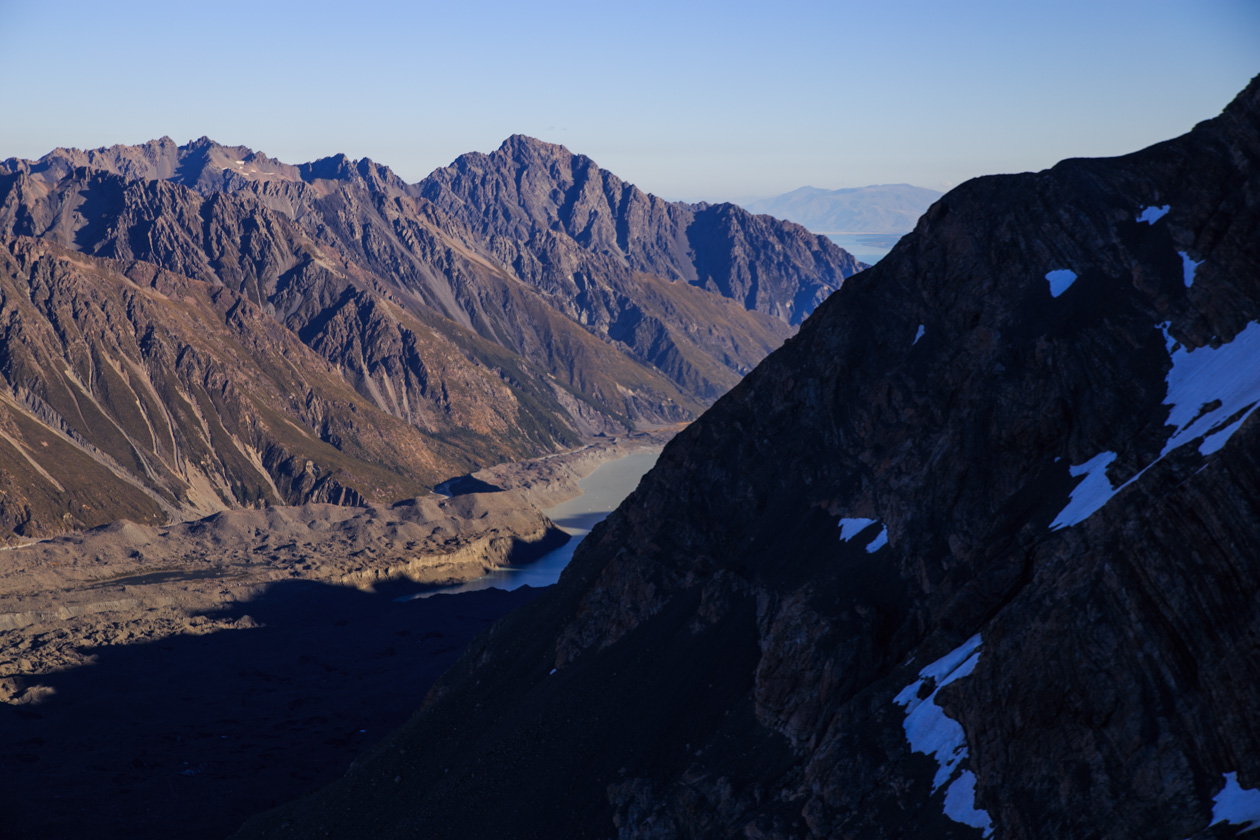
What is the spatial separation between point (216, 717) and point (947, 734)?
10954 centimetres

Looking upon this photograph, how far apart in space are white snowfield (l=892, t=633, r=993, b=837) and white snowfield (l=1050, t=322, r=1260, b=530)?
876 cm

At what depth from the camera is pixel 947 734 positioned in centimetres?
5088

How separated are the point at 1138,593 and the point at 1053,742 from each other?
6959mm

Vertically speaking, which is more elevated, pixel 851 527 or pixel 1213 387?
pixel 1213 387

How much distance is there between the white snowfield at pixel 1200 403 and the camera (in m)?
50.9

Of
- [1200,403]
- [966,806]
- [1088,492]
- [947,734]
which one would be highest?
[1200,403]

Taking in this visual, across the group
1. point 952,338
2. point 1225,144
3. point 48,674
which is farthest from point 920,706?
point 48,674

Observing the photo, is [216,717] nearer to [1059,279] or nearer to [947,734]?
[947,734]

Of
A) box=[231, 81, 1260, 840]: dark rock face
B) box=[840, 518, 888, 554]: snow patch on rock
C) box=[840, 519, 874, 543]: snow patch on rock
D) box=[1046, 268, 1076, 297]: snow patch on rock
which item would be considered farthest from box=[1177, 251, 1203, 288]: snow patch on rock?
box=[840, 519, 874, 543]: snow patch on rock

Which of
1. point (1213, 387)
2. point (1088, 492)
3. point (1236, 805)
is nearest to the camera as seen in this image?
point (1236, 805)

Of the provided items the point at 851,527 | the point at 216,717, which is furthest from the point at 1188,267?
the point at 216,717

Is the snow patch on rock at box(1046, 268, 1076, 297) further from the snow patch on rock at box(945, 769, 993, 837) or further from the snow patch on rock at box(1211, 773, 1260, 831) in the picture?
the snow patch on rock at box(1211, 773, 1260, 831)

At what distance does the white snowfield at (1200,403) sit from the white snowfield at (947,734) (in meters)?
8.76

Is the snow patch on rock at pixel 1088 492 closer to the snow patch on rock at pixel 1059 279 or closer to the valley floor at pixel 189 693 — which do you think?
the snow patch on rock at pixel 1059 279
